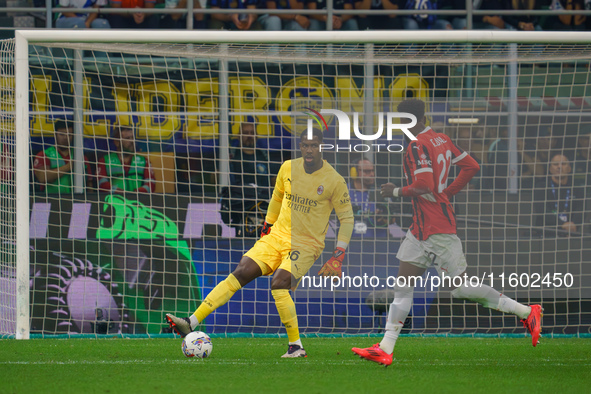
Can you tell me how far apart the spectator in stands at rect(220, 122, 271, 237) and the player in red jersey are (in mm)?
2598

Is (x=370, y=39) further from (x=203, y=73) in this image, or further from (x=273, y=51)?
(x=203, y=73)

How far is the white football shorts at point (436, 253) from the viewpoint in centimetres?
519

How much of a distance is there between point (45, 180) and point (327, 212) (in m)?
3.99

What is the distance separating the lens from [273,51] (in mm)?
7285

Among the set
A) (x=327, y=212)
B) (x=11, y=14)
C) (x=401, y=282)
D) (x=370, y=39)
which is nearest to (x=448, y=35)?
(x=370, y=39)

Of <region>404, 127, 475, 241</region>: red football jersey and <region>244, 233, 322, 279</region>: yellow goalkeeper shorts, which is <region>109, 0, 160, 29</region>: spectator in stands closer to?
<region>244, 233, 322, 279</region>: yellow goalkeeper shorts

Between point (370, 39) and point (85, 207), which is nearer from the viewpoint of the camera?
point (370, 39)

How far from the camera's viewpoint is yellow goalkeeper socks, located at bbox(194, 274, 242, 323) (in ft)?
18.9

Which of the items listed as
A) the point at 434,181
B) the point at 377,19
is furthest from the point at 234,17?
the point at 434,181

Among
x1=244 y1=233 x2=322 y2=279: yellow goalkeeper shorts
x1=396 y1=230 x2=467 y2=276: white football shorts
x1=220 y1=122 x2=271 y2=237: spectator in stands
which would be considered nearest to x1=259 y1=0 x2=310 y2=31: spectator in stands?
x1=220 y1=122 x2=271 y2=237: spectator in stands

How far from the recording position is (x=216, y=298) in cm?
581

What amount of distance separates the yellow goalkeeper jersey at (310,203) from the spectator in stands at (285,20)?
4814 millimetres

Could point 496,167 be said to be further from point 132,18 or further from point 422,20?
point 132,18

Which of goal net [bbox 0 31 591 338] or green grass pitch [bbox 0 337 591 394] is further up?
goal net [bbox 0 31 591 338]
